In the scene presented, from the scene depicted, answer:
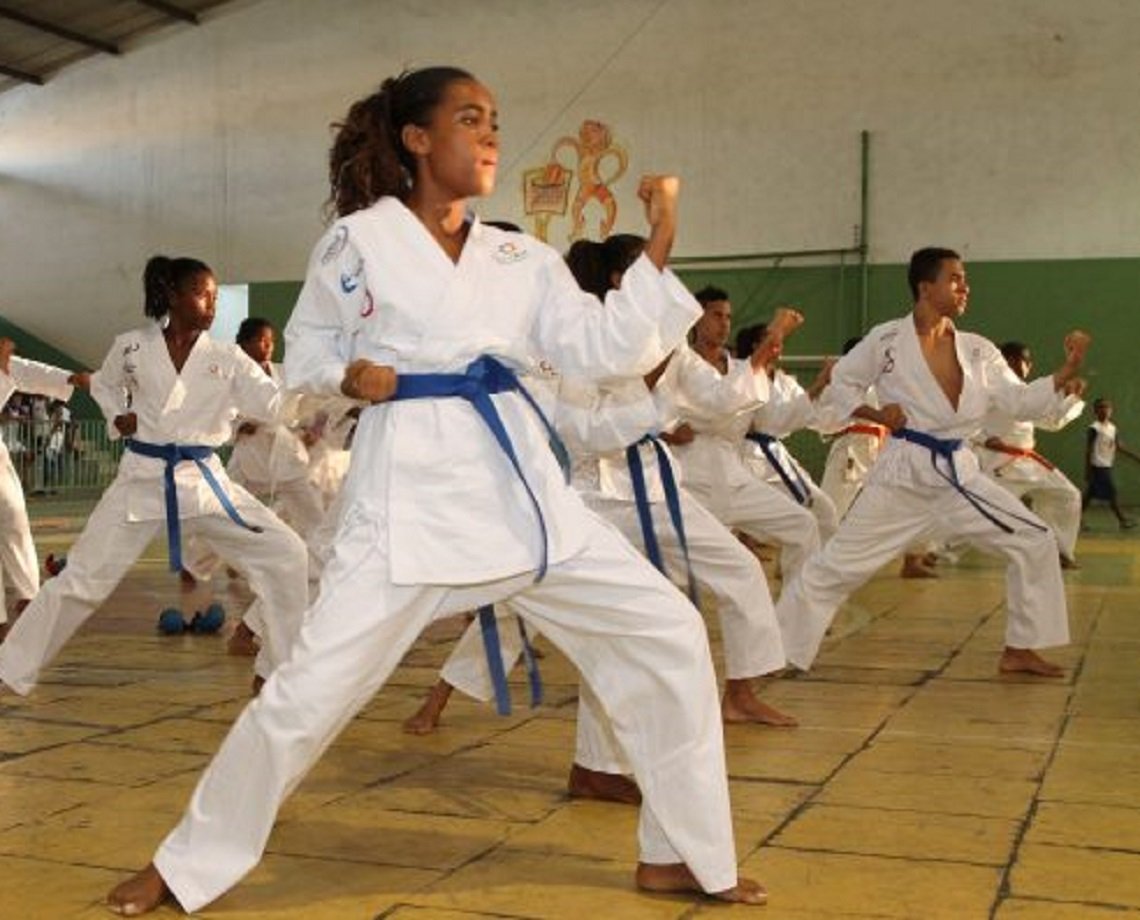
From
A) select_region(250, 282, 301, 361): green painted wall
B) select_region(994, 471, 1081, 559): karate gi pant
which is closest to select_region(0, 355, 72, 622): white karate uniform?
select_region(994, 471, 1081, 559): karate gi pant

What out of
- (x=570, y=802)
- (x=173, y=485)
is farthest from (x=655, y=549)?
(x=173, y=485)

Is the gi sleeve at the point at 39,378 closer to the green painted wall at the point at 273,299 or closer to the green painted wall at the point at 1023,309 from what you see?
the green painted wall at the point at 1023,309

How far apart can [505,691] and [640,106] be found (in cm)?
1417

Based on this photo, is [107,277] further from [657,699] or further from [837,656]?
[657,699]

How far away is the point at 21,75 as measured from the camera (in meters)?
19.2

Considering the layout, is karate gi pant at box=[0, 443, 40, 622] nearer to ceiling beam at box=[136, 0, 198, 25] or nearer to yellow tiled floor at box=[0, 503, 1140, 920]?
yellow tiled floor at box=[0, 503, 1140, 920]

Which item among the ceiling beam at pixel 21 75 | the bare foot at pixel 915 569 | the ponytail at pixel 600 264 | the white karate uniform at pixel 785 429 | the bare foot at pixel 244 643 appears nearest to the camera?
the ponytail at pixel 600 264

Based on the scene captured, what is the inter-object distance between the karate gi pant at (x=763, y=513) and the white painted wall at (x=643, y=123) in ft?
34.0

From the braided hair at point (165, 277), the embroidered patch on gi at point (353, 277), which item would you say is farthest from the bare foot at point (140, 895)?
the braided hair at point (165, 277)

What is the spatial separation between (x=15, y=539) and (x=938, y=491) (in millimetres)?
3773

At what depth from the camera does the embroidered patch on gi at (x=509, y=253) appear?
2.80 m

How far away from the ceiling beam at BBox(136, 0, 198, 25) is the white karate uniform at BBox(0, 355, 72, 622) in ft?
41.8

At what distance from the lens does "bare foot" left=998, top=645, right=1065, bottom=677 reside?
210 inches

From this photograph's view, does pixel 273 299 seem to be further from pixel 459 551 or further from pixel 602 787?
pixel 459 551
